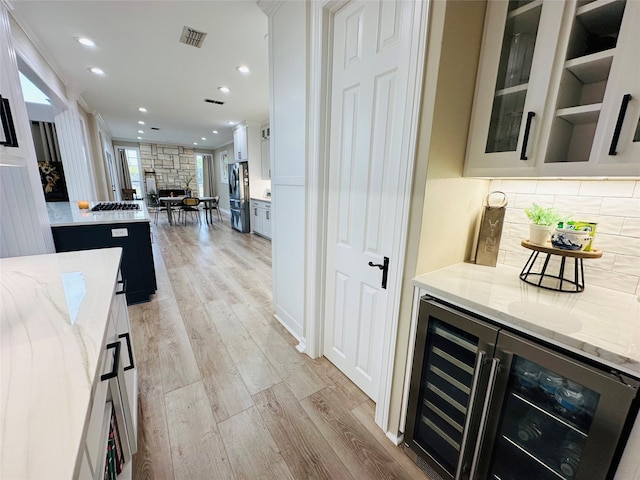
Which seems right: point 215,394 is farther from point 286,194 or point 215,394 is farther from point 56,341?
point 286,194

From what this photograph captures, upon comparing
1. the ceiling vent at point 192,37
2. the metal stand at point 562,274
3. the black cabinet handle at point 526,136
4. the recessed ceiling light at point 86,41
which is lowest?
the metal stand at point 562,274

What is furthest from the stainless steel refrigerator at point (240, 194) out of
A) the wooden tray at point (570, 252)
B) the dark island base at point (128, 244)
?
the wooden tray at point (570, 252)

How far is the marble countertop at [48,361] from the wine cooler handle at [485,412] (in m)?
1.17

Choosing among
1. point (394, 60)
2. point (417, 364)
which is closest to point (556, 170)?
point (394, 60)

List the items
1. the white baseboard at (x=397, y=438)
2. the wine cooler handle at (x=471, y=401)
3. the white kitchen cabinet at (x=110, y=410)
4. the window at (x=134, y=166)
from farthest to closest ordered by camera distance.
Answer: the window at (x=134, y=166), the white baseboard at (x=397, y=438), the wine cooler handle at (x=471, y=401), the white kitchen cabinet at (x=110, y=410)

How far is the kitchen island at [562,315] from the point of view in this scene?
72 centimetres

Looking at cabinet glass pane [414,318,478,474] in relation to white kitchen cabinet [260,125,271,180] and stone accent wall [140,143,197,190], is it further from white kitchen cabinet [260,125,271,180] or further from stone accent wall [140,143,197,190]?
stone accent wall [140,143,197,190]

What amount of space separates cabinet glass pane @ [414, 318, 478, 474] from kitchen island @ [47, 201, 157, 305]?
254cm

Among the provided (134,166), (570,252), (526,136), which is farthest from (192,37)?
(134,166)

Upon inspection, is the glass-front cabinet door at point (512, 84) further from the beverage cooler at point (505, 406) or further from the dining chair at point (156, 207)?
the dining chair at point (156, 207)

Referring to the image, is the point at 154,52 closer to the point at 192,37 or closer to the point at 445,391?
the point at 192,37

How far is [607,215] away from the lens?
3.73 feet

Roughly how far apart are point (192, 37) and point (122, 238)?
2.15 meters

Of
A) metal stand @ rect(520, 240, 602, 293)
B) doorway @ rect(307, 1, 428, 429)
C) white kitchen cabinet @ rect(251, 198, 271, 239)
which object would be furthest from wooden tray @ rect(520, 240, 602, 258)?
white kitchen cabinet @ rect(251, 198, 271, 239)
